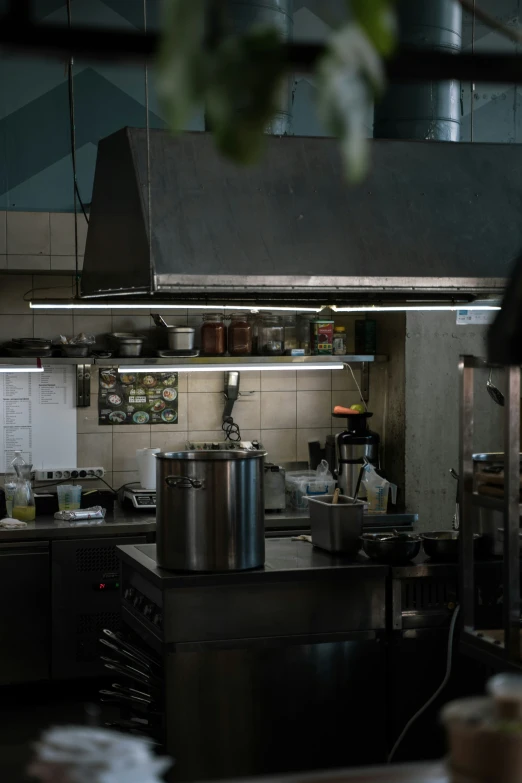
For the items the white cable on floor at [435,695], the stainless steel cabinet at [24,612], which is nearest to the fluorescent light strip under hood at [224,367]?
the stainless steel cabinet at [24,612]

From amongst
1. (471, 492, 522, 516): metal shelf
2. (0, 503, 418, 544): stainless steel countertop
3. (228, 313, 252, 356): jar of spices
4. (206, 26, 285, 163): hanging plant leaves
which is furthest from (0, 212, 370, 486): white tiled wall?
(206, 26, 285, 163): hanging plant leaves

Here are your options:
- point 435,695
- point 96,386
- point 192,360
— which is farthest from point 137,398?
point 435,695

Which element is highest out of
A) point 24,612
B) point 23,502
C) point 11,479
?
point 11,479

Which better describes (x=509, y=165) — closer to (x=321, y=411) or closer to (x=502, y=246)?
(x=502, y=246)

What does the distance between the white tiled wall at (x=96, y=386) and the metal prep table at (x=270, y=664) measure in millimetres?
2430

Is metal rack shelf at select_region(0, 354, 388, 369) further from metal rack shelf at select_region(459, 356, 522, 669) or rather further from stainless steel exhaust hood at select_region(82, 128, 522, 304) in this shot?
metal rack shelf at select_region(459, 356, 522, 669)

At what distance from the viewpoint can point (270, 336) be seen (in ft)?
19.7

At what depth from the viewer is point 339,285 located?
11.9ft

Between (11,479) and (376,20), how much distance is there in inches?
205

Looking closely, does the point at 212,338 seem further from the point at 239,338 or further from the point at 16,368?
the point at 16,368

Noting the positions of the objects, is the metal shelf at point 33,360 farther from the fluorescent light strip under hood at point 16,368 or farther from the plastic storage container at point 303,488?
the plastic storage container at point 303,488

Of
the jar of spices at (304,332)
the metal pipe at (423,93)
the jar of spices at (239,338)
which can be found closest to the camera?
the metal pipe at (423,93)

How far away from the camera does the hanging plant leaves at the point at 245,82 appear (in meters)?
0.71

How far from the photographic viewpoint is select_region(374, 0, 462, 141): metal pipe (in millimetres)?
4266
